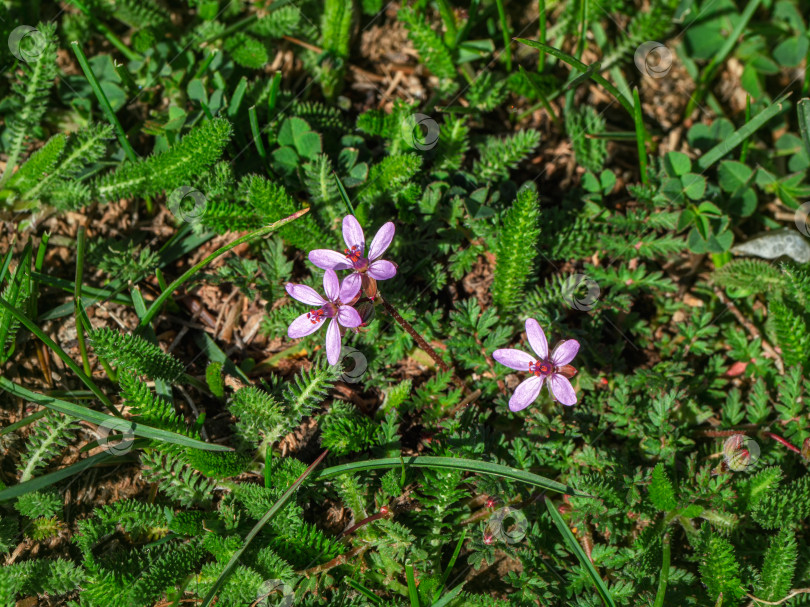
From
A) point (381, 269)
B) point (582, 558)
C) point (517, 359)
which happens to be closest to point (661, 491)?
point (582, 558)

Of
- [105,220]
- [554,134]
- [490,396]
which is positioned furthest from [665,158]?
[105,220]

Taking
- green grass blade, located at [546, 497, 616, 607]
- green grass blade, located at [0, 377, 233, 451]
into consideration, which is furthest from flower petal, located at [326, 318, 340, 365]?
green grass blade, located at [546, 497, 616, 607]

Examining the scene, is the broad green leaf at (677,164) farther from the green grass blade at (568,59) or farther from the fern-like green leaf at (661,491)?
the fern-like green leaf at (661,491)

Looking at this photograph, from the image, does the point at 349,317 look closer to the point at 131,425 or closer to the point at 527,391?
the point at 527,391

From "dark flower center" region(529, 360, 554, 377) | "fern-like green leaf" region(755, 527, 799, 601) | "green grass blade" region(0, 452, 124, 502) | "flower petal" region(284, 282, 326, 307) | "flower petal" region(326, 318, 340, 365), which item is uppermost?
"flower petal" region(284, 282, 326, 307)

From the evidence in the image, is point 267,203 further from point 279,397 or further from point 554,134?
point 554,134

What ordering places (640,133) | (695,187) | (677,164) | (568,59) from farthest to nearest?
(677,164) < (695,187) < (640,133) < (568,59)

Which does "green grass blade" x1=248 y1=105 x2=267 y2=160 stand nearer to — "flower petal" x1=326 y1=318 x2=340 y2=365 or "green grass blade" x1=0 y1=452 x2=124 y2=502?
"flower petal" x1=326 y1=318 x2=340 y2=365
